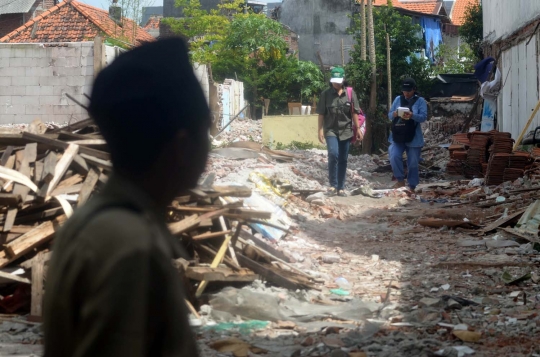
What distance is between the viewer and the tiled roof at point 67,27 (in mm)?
33750

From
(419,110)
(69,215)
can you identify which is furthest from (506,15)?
(69,215)

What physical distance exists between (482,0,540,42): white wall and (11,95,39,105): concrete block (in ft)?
40.1

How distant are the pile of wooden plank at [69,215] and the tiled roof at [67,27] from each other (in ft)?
88.8

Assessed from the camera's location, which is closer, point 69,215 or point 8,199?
point 69,215

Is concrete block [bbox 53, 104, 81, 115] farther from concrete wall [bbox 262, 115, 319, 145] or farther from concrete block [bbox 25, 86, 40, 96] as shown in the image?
concrete wall [bbox 262, 115, 319, 145]

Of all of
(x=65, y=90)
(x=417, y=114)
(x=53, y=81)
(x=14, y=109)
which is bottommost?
(x=417, y=114)

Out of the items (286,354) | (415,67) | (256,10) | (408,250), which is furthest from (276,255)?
(256,10)

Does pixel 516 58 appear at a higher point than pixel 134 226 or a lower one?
higher

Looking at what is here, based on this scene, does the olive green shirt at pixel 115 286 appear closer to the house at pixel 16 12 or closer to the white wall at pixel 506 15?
the white wall at pixel 506 15

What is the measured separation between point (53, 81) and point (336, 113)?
998 cm

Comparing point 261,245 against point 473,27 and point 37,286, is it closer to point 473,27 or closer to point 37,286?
point 37,286

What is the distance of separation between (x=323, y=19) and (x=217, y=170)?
3869cm

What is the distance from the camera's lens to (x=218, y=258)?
6.14 meters

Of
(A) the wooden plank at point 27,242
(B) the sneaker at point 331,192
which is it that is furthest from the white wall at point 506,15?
(A) the wooden plank at point 27,242
